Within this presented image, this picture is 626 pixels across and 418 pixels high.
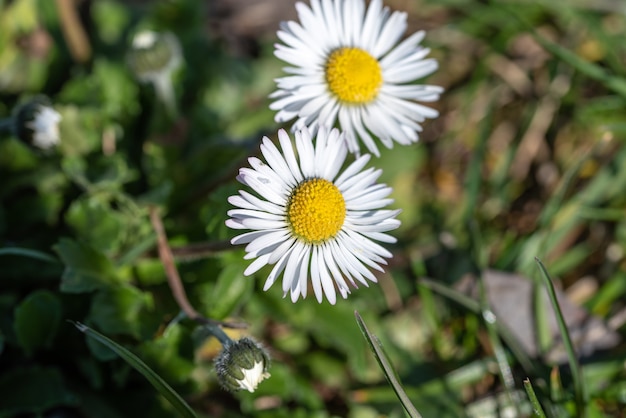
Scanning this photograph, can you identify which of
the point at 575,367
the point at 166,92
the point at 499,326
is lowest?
the point at 575,367

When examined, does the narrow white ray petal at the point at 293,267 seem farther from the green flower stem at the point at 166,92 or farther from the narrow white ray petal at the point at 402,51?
the green flower stem at the point at 166,92

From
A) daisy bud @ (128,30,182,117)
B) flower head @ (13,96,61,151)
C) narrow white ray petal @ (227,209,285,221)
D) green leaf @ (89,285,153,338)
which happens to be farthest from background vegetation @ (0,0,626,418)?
narrow white ray petal @ (227,209,285,221)

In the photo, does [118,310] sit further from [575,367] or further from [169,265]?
[575,367]

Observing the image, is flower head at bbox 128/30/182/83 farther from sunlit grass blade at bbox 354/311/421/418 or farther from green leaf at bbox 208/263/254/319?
sunlit grass blade at bbox 354/311/421/418

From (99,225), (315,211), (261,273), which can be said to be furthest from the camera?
(261,273)

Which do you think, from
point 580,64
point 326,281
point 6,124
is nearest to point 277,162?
point 326,281

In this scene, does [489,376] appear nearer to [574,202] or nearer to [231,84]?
[574,202]
